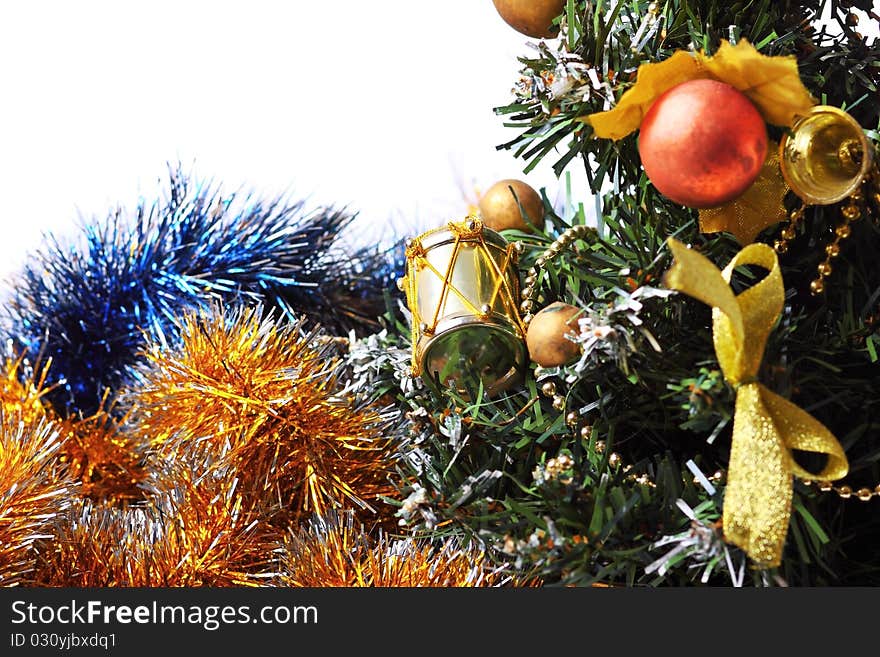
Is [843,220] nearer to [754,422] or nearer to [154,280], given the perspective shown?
[754,422]

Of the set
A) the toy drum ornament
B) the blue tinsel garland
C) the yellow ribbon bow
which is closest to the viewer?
the yellow ribbon bow

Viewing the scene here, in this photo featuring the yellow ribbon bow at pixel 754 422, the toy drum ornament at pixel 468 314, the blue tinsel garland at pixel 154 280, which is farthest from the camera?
the blue tinsel garland at pixel 154 280

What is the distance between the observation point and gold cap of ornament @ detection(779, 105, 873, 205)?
1.24 ft

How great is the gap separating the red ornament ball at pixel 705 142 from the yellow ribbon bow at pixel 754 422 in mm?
31

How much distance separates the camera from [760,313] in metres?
0.36

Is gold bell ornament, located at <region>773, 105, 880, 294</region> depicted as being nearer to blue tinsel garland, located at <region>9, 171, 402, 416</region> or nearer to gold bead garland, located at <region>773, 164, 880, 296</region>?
gold bead garland, located at <region>773, 164, 880, 296</region>

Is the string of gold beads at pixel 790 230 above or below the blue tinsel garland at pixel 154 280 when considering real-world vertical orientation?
below

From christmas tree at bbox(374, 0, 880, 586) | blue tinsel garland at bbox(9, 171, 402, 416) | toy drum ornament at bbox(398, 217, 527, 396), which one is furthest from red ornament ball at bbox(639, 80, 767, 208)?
blue tinsel garland at bbox(9, 171, 402, 416)

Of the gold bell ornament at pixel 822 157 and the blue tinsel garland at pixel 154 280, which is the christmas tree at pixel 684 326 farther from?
the blue tinsel garland at pixel 154 280

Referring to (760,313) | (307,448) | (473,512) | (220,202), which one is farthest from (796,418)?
(220,202)

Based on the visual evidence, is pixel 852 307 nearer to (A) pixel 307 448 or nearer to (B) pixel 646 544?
(B) pixel 646 544

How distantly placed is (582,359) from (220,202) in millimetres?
377

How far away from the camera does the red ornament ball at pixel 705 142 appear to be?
359 millimetres

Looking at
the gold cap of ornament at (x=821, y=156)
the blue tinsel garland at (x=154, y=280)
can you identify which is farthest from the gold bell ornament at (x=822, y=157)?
the blue tinsel garland at (x=154, y=280)
